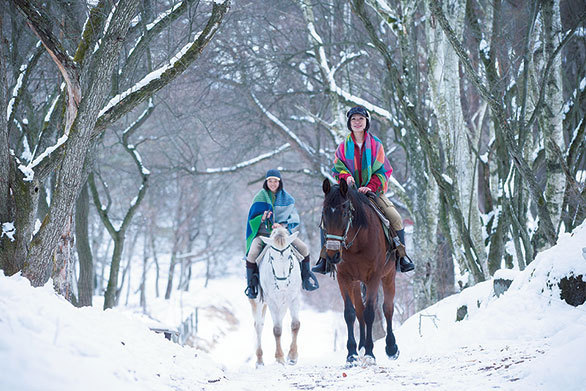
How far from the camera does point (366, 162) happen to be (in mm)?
8094

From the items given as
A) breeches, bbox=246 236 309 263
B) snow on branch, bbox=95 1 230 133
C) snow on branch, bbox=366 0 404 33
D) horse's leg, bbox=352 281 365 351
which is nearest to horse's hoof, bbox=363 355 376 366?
horse's leg, bbox=352 281 365 351

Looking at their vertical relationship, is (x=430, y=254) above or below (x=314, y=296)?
below

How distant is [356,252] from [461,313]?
3084mm

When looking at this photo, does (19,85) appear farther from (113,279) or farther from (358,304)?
(358,304)

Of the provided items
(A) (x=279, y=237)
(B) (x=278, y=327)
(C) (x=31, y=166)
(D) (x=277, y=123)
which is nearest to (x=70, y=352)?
(C) (x=31, y=166)

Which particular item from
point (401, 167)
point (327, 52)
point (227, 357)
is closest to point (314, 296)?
point (227, 357)

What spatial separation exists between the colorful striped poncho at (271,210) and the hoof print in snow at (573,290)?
218 inches

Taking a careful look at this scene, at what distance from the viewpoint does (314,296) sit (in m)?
41.5

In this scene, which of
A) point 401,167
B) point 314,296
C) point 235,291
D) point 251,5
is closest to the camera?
point 251,5

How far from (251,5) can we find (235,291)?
36649 mm

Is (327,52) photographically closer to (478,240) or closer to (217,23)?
(478,240)

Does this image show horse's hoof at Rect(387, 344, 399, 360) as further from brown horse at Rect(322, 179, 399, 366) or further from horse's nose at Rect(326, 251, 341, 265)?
horse's nose at Rect(326, 251, 341, 265)

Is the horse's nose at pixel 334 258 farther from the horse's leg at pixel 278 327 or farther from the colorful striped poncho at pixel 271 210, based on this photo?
the colorful striped poncho at pixel 271 210

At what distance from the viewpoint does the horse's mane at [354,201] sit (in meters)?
7.11
